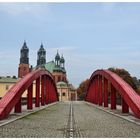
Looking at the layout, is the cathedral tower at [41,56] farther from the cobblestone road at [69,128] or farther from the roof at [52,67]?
the cobblestone road at [69,128]

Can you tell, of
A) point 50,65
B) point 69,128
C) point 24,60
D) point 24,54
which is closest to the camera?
point 69,128

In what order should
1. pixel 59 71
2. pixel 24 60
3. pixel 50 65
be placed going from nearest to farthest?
1. pixel 24 60
2. pixel 59 71
3. pixel 50 65

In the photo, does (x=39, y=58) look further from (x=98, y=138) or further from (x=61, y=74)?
(x=98, y=138)

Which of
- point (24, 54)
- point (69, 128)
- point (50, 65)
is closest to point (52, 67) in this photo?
point (50, 65)

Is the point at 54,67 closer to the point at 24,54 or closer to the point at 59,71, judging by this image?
the point at 59,71

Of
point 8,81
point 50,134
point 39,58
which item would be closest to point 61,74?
point 39,58

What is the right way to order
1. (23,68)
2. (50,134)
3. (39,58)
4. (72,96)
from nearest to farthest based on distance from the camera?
(50,134) → (23,68) → (39,58) → (72,96)

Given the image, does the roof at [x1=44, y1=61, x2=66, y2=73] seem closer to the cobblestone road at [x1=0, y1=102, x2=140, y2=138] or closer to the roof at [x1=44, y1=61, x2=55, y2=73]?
the roof at [x1=44, y1=61, x2=55, y2=73]

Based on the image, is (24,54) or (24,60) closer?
(24,60)

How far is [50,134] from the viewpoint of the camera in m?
9.69

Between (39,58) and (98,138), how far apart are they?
116m

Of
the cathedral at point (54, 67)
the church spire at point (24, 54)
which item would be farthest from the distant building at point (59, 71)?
the church spire at point (24, 54)

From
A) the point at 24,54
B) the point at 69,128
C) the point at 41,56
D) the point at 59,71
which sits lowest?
the point at 69,128

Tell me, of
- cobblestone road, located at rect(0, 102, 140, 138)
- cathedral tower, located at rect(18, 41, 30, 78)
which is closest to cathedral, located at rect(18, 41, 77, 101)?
cathedral tower, located at rect(18, 41, 30, 78)
